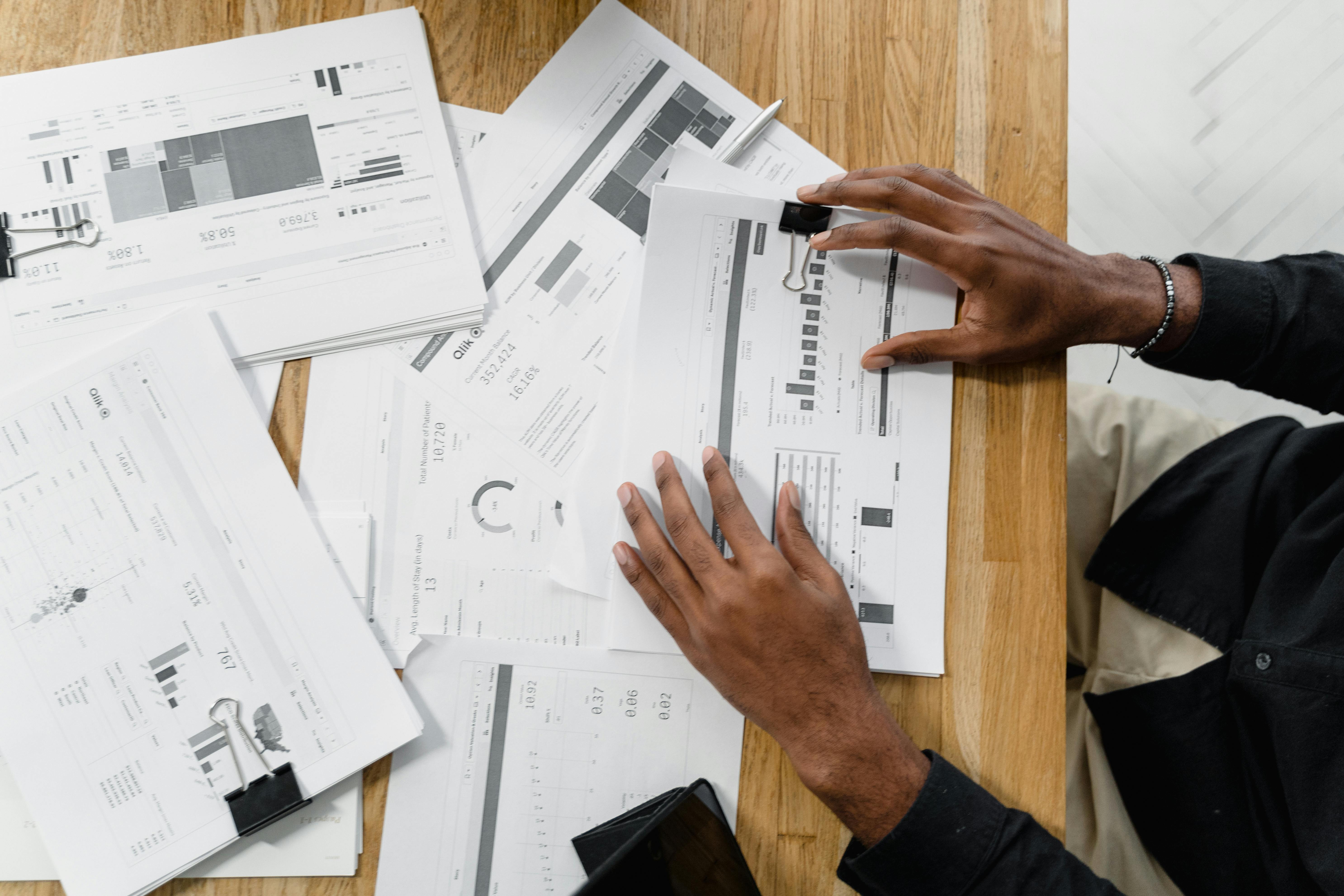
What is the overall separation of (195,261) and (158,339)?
0.26 feet

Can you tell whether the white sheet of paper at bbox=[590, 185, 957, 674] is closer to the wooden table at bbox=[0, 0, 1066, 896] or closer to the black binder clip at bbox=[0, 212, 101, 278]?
the wooden table at bbox=[0, 0, 1066, 896]

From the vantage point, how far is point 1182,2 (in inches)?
58.9

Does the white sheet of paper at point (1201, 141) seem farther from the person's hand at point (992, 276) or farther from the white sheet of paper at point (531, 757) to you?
the white sheet of paper at point (531, 757)

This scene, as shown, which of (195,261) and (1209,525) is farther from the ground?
(195,261)

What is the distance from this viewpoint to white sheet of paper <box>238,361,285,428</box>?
0.76m

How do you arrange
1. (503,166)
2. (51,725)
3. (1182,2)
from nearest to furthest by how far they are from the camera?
(51,725)
(503,166)
(1182,2)

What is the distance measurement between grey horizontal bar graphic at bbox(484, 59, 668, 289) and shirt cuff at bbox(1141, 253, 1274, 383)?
0.54 meters

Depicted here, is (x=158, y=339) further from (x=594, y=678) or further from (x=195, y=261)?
(x=594, y=678)

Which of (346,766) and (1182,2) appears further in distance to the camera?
(1182,2)

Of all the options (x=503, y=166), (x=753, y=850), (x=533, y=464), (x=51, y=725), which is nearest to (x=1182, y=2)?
(x=503, y=166)

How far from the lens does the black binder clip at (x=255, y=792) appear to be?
0.70 m

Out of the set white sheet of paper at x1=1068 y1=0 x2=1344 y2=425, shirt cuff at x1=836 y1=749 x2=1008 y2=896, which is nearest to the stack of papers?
shirt cuff at x1=836 y1=749 x2=1008 y2=896

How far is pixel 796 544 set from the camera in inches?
28.8

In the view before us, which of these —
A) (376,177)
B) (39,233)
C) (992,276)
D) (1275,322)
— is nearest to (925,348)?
(992,276)
